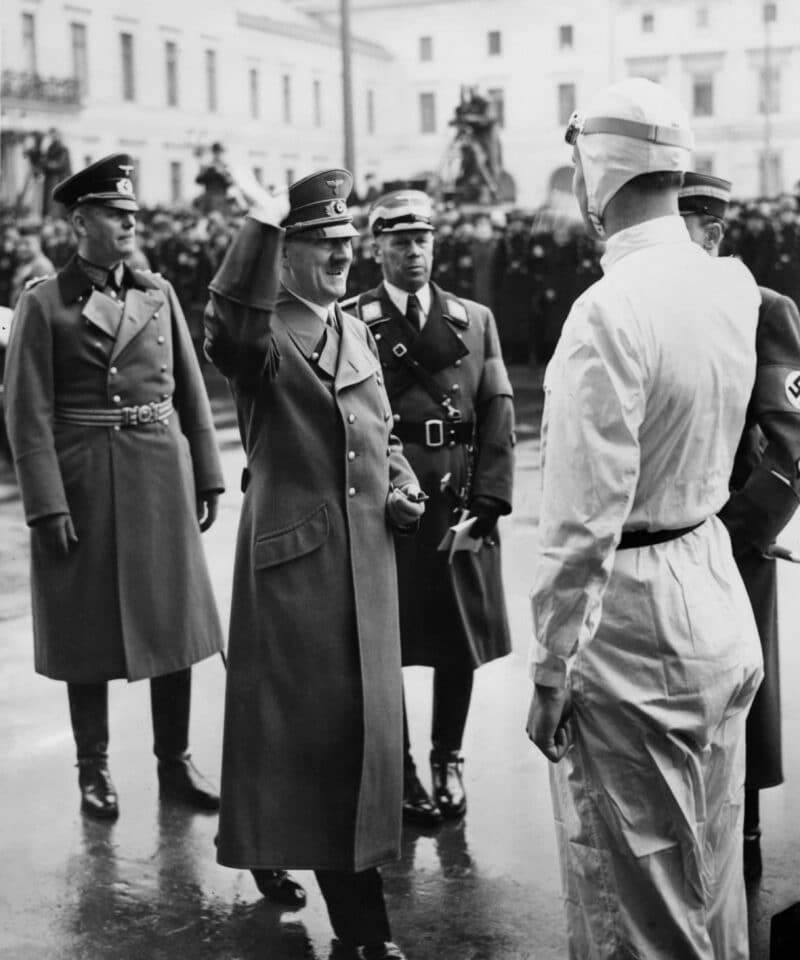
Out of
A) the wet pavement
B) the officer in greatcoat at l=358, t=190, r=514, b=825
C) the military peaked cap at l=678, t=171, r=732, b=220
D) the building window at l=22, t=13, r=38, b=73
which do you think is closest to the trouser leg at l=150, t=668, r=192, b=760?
the wet pavement

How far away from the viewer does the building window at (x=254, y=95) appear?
54.2 metres

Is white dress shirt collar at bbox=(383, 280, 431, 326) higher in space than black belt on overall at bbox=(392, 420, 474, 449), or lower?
higher

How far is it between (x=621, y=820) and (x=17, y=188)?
38379 millimetres

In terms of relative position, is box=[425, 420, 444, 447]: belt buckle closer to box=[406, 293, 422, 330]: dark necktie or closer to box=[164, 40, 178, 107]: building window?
box=[406, 293, 422, 330]: dark necktie

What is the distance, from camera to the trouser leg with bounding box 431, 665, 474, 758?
189 inches

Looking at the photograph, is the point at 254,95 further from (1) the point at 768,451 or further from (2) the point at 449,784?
(1) the point at 768,451

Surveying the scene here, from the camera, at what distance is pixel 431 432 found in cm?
474

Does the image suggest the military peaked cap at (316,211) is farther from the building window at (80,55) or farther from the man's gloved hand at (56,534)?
the building window at (80,55)

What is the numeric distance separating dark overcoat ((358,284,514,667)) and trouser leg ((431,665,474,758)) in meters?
0.05

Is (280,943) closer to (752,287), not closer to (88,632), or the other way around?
(88,632)

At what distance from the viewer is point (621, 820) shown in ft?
9.33

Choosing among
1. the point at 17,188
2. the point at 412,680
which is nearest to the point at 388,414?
the point at 412,680

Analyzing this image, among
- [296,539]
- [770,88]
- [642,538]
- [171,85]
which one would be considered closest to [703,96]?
[770,88]

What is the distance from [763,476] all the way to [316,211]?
1.21 metres
